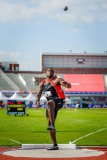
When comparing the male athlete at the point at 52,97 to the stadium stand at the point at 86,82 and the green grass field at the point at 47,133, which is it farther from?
the stadium stand at the point at 86,82

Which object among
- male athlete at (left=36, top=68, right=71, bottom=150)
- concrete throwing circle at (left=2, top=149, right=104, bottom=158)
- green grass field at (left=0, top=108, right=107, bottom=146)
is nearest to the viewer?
concrete throwing circle at (left=2, top=149, right=104, bottom=158)

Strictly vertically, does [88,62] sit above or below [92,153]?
above

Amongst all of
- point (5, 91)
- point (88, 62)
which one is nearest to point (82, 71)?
point (88, 62)

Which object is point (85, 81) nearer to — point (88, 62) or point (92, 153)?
point (88, 62)

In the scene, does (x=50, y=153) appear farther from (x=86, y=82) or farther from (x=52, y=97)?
(x=86, y=82)

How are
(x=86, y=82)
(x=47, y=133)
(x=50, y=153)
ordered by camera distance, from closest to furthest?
1. (x=50, y=153)
2. (x=47, y=133)
3. (x=86, y=82)

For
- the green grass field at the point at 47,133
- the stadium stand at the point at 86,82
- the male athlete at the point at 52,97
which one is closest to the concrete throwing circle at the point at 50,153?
the male athlete at the point at 52,97

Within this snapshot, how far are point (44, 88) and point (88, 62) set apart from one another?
112431mm

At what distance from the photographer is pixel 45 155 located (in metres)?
11.0

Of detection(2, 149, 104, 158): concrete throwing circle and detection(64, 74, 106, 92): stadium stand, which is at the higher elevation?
detection(64, 74, 106, 92): stadium stand

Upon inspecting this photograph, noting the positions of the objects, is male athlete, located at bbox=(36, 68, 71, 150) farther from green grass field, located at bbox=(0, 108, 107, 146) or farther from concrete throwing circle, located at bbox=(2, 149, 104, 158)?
green grass field, located at bbox=(0, 108, 107, 146)

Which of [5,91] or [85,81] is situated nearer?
[5,91]

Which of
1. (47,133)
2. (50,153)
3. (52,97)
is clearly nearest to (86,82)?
(47,133)

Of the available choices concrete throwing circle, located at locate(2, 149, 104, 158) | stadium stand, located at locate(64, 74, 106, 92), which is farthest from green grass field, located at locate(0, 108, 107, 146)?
stadium stand, located at locate(64, 74, 106, 92)
